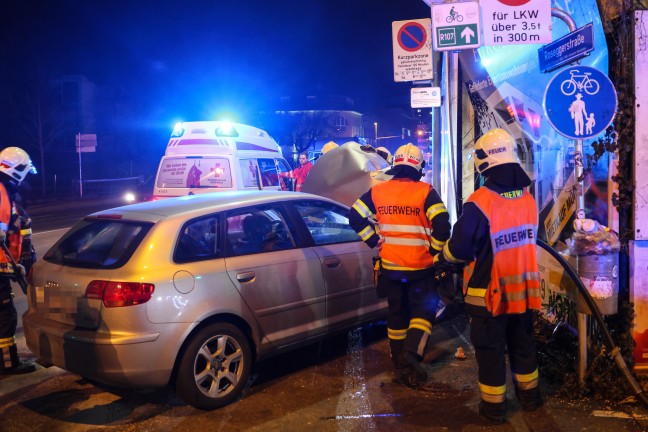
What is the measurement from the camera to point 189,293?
4.06 meters

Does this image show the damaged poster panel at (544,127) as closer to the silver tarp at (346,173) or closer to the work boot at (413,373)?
the work boot at (413,373)

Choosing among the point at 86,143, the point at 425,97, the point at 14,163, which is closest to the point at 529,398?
the point at 14,163

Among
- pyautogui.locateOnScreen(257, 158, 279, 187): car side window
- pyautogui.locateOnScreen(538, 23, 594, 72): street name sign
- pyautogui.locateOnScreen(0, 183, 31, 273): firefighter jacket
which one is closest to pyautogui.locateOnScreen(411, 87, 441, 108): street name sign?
pyautogui.locateOnScreen(257, 158, 279, 187): car side window

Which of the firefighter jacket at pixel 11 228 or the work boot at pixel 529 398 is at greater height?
the firefighter jacket at pixel 11 228

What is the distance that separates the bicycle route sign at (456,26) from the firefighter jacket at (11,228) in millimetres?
4924

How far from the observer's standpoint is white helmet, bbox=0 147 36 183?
16.8 feet

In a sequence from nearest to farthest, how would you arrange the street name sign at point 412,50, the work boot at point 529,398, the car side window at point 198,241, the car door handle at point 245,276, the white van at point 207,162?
the work boot at point 529,398 < the car side window at point 198,241 < the car door handle at point 245,276 < the white van at point 207,162 < the street name sign at point 412,50

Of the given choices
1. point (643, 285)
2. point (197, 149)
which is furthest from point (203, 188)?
point (643, 285)

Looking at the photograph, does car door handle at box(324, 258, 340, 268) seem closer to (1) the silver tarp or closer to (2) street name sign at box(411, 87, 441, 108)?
(1) the silver tarp

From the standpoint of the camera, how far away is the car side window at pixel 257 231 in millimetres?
4613

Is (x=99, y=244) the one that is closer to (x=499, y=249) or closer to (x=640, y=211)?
(x=499, y=249)

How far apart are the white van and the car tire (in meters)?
6.02

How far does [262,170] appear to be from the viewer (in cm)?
1145

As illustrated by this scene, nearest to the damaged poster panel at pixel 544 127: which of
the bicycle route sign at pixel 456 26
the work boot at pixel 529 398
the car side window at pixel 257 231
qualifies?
the bicycle route sign at pixel 456 26
